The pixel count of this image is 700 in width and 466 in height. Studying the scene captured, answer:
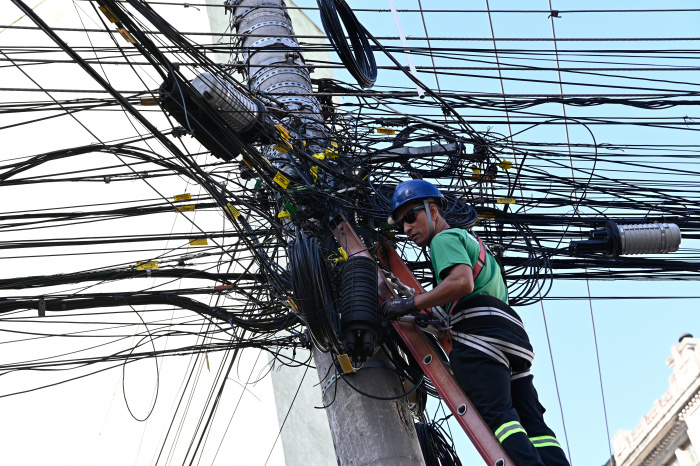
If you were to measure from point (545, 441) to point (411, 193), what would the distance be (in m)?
1.35

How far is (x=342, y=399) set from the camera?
3.68 metres

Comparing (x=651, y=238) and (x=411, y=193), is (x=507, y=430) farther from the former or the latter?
(x=651, y=238)

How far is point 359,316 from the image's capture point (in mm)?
3602

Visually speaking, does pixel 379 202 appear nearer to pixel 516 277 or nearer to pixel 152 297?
pixel 516 277

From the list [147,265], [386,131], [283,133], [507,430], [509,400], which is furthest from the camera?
[147,265]

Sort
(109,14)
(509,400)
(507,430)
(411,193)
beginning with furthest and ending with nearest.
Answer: (411,193) → (509,400) → (507,430) → (109,14)

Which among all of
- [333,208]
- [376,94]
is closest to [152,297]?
[333,208]

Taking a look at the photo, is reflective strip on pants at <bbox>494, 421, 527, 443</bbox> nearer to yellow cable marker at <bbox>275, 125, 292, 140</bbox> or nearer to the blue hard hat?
the blue hard hat

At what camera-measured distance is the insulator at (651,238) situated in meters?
5.22

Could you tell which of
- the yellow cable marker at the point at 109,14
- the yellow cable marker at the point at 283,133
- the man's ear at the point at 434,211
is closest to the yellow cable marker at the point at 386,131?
the yellow cable marker at the point at 283,133

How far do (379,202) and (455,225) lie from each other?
17.5 inches

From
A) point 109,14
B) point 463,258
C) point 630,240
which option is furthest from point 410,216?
point 630,240

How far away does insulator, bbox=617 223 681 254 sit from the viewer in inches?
206

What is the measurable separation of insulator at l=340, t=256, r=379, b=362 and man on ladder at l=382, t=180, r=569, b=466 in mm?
94
